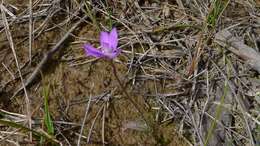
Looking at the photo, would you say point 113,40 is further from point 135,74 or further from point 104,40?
point 135,74

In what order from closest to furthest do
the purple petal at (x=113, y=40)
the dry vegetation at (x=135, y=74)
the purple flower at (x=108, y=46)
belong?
the purple flower at (x=108, y=46)
the purple petal at (x=113, y=40)
the dry vegetation at (x=135, y=74)

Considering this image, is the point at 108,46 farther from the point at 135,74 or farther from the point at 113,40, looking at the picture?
the point at 135,74

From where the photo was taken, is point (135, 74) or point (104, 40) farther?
point (135, 74)

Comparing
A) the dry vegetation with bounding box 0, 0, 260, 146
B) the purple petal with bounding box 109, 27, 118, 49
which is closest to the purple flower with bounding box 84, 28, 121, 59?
the purple petal with bounding box 109, 27, 118, 49

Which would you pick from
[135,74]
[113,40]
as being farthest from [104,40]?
[135,74]

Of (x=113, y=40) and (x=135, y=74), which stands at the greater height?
(x=113, y=40)

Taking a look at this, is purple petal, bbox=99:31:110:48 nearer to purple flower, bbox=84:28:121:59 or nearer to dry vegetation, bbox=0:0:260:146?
purple flower, bbox=84:28:121:59

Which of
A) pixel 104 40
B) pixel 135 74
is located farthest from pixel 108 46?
pixel 135 74

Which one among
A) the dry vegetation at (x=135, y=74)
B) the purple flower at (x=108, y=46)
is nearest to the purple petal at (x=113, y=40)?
the purple flower at (x=108, y=46)

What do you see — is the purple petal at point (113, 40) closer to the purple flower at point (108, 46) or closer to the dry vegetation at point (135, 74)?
the purple flower at point (108, 46)

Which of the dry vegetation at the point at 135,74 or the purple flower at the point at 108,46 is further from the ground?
the purple flower at the point at 108,46
